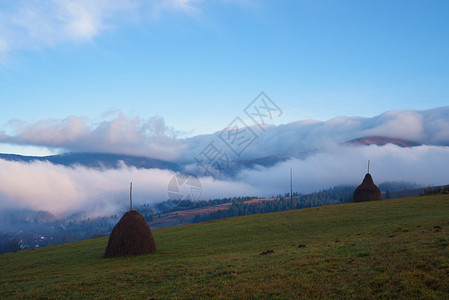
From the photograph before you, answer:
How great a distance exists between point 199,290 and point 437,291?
861cm

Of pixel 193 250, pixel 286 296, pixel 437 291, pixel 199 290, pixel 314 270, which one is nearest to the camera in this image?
pixel 437 291

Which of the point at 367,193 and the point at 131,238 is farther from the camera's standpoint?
the point at 367,193

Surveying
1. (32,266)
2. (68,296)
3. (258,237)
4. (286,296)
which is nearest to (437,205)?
(258,237)

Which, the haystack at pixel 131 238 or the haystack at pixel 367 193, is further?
the haystack at pixel 367 193

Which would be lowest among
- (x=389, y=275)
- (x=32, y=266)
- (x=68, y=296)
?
(x=32, y=266)

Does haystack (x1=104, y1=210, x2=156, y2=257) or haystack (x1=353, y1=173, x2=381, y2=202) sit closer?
haystack (x1=104, y1=210, x2=156, y2=257)

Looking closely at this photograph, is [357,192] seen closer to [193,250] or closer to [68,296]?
[193,250]

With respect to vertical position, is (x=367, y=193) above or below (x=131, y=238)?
above

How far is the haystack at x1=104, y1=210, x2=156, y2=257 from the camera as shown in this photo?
93.8 feet

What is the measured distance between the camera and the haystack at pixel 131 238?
28.6 m

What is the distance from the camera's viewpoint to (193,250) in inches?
1101

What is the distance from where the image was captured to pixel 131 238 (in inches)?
1139

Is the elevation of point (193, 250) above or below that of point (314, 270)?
below

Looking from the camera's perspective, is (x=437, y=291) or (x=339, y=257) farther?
(x=339, y=257)
